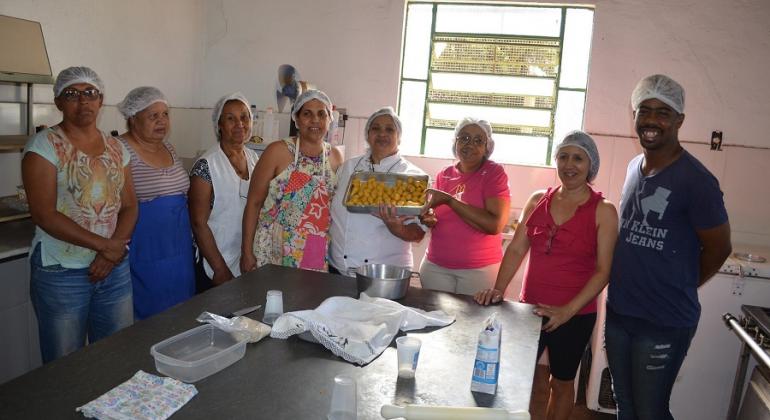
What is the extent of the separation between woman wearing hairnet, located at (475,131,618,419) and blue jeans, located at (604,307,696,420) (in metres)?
0.16

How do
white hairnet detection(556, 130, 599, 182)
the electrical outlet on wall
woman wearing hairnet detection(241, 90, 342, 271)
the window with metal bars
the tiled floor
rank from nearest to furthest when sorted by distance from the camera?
white hairnet detection(556, 130, 599, 182), woman wearing hairnet detection(241, 90, 342, 271), the tiled floor, the electrical outlet on wall, the window with metal bars

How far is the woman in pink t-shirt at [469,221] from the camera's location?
2.71m

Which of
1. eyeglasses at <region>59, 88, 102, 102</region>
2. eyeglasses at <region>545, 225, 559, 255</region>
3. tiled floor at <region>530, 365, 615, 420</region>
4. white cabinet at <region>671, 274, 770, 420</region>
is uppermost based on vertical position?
eyeglasses at <region>59, 88, 102, 102</region>

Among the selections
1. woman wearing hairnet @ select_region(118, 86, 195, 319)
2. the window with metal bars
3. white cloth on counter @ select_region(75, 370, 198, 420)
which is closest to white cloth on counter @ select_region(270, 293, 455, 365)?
white cloth on counter @ select_region(75, 370, 198, 420)

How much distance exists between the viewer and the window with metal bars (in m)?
4.23

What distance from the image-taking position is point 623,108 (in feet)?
12.9

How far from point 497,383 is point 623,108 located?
2.90m

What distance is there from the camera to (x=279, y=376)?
1.57m

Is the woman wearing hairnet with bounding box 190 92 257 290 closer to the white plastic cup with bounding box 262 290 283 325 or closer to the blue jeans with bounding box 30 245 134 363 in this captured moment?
the blue jeans with bounding box 30 245 134 363

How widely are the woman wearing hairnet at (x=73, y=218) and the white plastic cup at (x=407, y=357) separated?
1.34 metres

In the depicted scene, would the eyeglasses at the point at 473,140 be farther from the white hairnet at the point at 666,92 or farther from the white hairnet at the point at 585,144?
the white hairnet at the point at 666,92

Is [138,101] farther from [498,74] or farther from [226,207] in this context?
[498,74]

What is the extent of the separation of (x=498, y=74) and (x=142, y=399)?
3619 millimetres

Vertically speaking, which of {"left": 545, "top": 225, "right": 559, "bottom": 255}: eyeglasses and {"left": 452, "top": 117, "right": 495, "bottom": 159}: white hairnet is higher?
{"left": 452, "top": 117, "right": 495, "bottom": 159}: white hairnet
